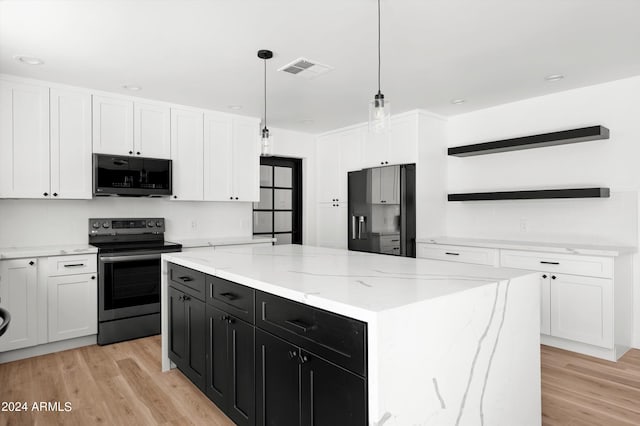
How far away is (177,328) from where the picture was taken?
2.77 m

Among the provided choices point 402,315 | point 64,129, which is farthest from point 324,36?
point 64,129

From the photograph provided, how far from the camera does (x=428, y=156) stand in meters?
4.59

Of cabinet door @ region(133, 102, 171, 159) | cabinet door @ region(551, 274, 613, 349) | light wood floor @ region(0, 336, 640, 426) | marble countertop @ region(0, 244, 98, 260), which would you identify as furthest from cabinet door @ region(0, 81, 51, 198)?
cabinet door @ region(551, 274, 613, 349)

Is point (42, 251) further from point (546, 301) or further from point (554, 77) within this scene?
point (554, 77)

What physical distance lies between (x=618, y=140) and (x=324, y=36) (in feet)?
9.21

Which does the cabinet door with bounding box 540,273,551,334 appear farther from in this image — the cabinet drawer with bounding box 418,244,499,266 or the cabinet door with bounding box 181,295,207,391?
the cabinet door with bounding box 181,295,207,391

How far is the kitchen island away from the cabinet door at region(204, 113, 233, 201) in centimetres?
245

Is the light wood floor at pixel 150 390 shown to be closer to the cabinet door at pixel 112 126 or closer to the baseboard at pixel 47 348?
the baseboard at pixel 47 348

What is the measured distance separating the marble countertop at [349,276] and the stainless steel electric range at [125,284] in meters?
1.16

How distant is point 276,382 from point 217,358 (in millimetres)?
639

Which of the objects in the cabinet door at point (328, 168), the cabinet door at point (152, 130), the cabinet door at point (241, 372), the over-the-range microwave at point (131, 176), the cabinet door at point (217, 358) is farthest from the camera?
the cabinet door at point (328, 168)

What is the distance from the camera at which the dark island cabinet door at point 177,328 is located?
8.79 ft

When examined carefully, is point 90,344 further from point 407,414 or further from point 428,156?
point 428,156

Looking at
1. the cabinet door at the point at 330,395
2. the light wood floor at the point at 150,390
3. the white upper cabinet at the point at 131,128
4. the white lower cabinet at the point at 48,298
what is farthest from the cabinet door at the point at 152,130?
the cabinet door at the point at 330,395
